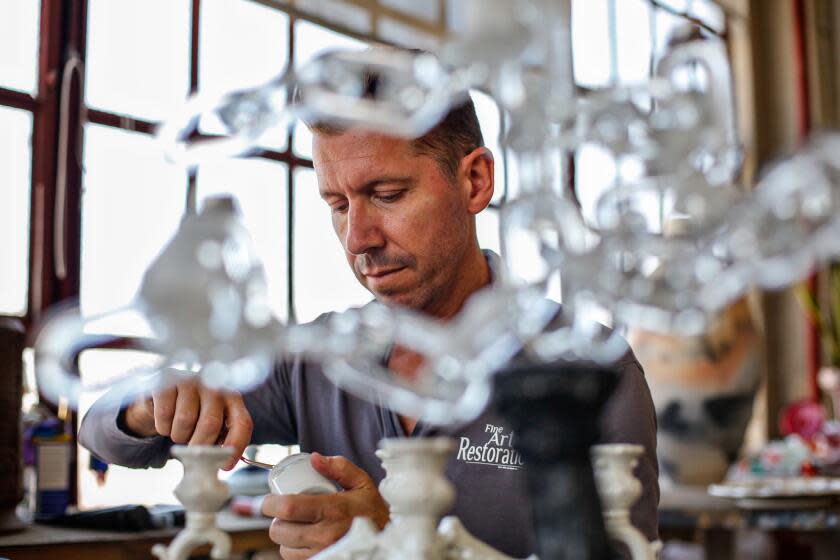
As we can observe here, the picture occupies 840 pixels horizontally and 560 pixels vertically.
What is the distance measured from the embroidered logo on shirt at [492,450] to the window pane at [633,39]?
9.70 ft

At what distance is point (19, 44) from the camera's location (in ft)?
6.68

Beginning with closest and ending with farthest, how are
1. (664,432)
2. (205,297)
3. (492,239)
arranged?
1. (205,297)
2. (664,432)
3. (492,239)

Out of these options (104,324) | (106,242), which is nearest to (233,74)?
(106,242)

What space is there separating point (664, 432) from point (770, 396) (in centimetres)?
204

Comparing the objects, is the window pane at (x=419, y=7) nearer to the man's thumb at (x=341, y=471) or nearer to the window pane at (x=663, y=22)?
the window pane at (x=663, y=22)

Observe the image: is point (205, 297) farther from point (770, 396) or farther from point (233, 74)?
point (770, 396)

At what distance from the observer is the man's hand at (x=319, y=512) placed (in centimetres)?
73

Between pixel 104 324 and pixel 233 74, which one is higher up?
pixel 233 74

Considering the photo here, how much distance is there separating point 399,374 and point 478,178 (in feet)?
0.88

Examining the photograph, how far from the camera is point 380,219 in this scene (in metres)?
1.11

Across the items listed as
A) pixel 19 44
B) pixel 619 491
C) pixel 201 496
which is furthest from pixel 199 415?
pixel 19 44

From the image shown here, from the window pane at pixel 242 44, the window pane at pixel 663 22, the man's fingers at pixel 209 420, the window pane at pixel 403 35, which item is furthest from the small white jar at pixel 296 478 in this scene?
the window pane at pixel 663 22

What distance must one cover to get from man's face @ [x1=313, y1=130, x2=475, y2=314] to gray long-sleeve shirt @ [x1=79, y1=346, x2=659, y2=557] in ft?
0.53

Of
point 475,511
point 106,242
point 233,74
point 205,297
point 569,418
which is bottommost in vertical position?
point 475,511
